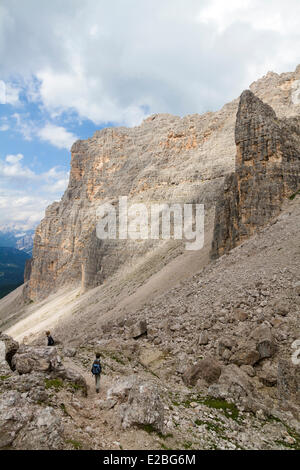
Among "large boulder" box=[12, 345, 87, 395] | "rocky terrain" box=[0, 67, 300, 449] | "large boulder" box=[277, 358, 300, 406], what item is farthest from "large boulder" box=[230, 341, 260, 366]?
"large boulder" box=[12, 345, 87, 395]

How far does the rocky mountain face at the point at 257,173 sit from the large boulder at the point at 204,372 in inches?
521

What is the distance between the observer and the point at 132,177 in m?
57.3

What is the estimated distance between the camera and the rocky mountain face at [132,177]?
42.6 m

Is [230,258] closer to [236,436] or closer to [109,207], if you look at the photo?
[236,436]

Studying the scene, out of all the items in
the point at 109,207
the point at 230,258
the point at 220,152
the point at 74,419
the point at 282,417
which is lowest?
the point at 282,417

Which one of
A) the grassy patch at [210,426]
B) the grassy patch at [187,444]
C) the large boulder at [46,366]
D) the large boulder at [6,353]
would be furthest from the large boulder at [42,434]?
the grassy patch at [210,426]

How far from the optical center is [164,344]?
41.5 feet

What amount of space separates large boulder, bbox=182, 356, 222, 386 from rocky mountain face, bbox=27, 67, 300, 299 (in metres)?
18.6

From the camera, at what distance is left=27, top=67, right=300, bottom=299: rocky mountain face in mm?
42562

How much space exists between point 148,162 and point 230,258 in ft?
137

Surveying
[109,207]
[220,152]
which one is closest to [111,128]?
[109,207]

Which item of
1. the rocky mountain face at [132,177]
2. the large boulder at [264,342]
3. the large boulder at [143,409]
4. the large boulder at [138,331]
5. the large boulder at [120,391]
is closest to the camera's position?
the large boulder at [143,409]

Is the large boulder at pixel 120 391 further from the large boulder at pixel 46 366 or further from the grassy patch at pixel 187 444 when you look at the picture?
the grassy patch at pixel 187 444

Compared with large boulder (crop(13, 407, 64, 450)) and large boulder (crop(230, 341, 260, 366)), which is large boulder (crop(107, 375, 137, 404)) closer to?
large boulder (crop(13, 407, 64, 450))
